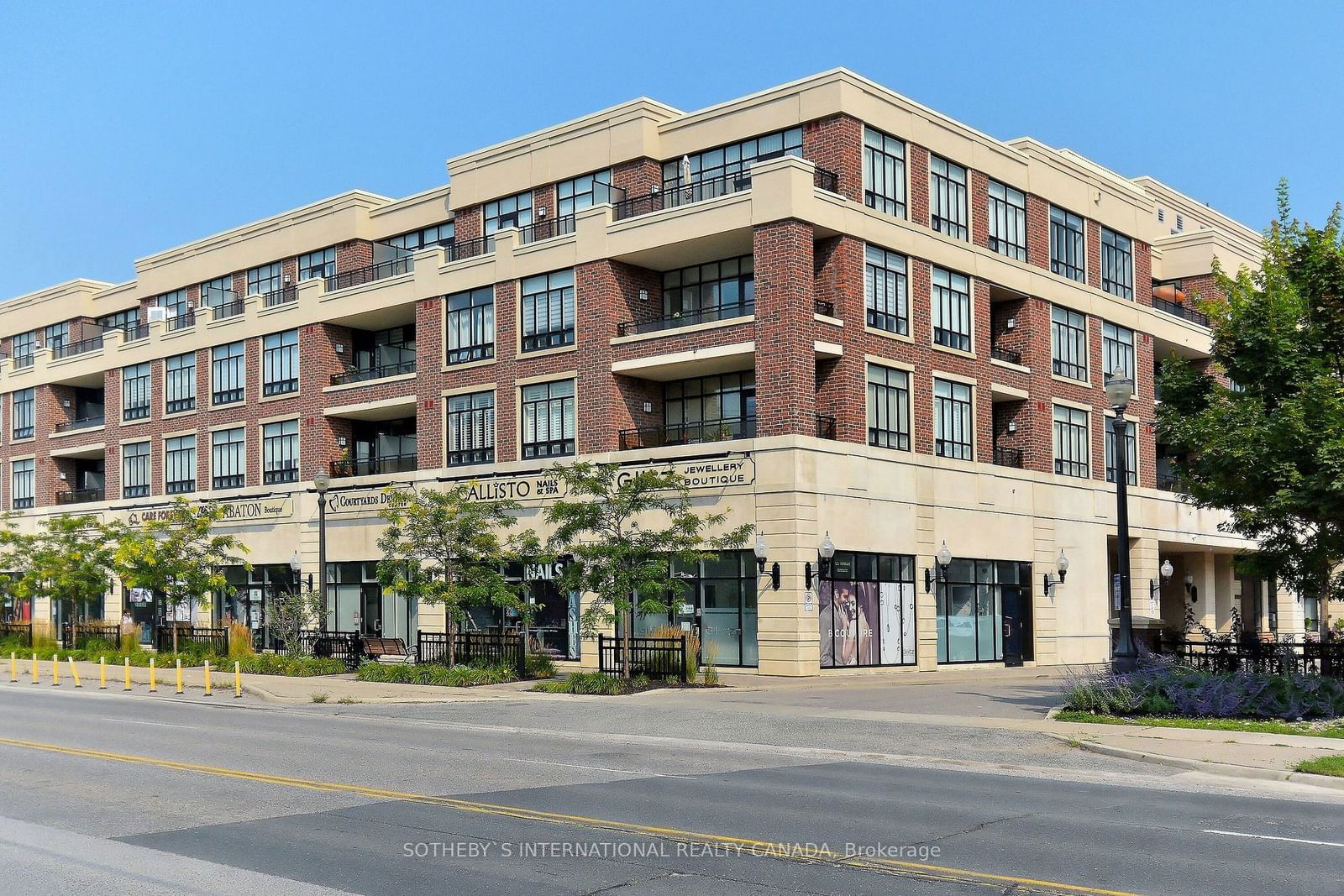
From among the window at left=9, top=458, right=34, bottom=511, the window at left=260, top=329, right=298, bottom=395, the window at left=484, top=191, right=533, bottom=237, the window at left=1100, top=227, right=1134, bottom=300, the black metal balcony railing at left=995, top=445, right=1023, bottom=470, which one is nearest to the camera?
the black metal balcony railing at left=995, top=445, right=1023, bottom=470

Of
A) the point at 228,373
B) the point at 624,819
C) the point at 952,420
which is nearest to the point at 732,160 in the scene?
the point at 952,420

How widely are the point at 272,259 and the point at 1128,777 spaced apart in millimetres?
47106

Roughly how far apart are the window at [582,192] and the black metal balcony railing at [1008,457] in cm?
1574

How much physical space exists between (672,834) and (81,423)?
59.7m

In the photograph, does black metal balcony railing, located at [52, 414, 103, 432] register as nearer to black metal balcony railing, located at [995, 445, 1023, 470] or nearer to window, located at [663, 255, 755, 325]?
window, located at [663, 255, 755, 325]

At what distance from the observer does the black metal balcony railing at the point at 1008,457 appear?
45.0m

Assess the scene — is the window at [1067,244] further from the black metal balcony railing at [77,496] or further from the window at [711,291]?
the black metal balcony railing at [77,496]

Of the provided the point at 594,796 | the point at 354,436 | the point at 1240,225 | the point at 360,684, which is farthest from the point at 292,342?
the point at 1240,225

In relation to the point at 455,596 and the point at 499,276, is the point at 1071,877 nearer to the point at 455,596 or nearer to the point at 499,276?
the point at 455,596

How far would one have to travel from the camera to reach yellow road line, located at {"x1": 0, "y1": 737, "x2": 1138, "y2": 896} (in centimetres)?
977

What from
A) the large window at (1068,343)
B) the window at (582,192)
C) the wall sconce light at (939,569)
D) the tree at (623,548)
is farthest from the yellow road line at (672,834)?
the large window at (1068,343)

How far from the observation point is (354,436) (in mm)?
51531

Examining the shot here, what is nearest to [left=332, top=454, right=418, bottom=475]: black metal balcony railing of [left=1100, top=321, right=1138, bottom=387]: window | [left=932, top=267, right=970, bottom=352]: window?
[left=932, top=267, right=970, bottom=352]: window

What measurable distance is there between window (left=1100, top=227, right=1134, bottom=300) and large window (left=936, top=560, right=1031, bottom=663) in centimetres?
1263
